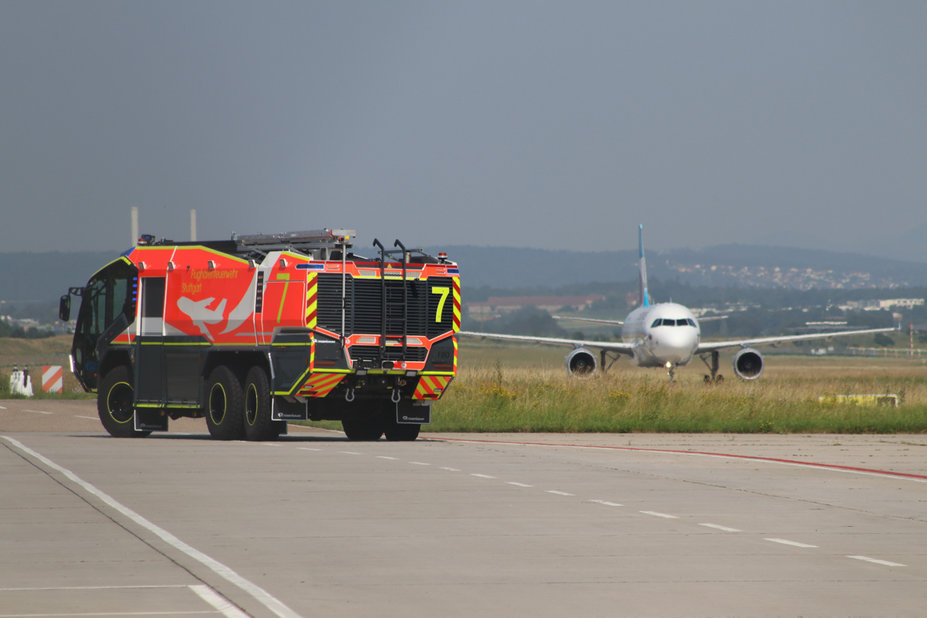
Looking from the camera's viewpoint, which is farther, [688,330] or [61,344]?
[61,344]

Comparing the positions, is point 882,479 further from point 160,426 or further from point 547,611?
point 160,426

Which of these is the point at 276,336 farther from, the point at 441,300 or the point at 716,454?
the point at 716,454

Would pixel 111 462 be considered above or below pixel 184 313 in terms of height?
below

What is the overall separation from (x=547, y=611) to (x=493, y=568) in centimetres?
167

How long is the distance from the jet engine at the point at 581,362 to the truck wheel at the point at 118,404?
26.9m

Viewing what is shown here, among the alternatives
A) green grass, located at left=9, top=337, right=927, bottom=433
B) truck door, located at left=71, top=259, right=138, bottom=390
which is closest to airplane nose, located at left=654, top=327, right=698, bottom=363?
green grass, located at left=9, top=337, right=927, bottom=433

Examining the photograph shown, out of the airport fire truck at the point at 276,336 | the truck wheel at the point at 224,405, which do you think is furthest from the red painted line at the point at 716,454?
the truck wheel at the point at 224,405

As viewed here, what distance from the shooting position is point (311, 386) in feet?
76.9

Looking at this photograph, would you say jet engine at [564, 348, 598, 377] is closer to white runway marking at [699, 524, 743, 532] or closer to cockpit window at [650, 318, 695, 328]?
cockpit window at [650, 318, 695, 328]

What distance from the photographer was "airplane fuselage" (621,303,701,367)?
5292 cm

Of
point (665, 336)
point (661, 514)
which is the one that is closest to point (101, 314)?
point (661, 514)

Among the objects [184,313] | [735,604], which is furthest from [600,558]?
[184,313]

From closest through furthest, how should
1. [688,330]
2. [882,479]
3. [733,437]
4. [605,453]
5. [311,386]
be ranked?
[882,479], [605,453], [311,386], [733,437], [688,330]

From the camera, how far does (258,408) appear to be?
2409 centimetres
